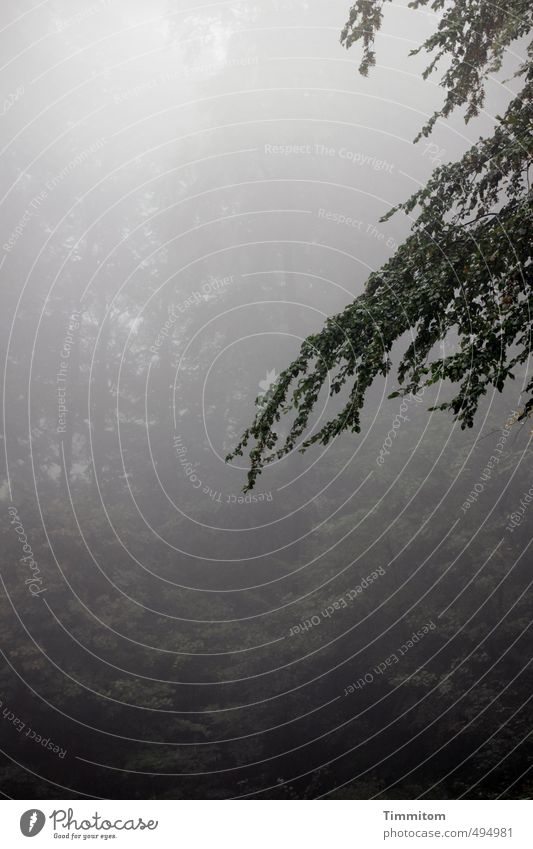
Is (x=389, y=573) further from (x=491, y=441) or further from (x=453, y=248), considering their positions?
(x=453, y=248)
